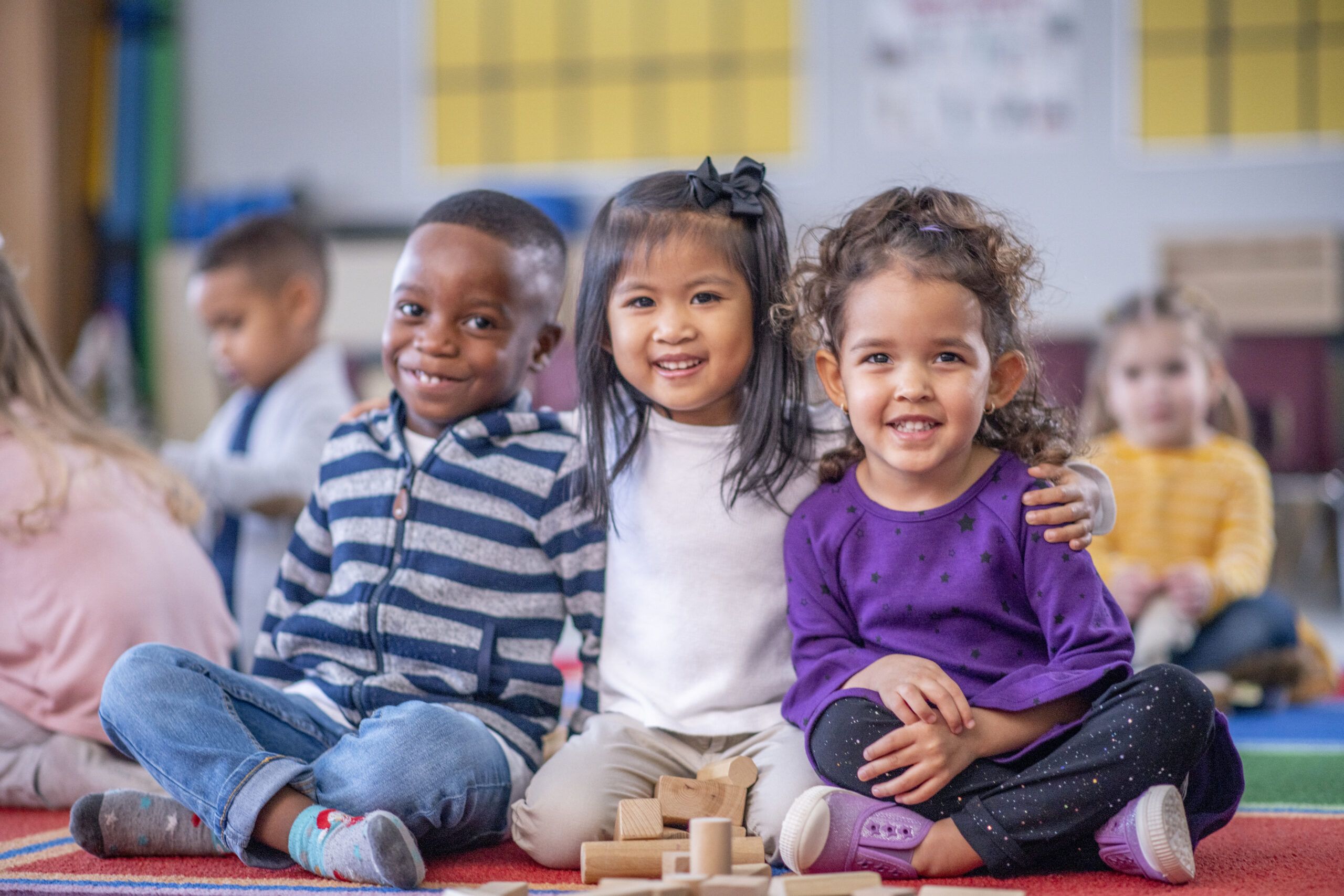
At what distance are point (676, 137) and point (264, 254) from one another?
3476 millimetres

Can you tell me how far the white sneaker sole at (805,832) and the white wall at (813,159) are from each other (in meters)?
3.52

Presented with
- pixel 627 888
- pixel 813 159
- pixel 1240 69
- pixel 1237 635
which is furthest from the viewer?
pixel 813 159

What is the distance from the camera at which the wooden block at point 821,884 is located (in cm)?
91

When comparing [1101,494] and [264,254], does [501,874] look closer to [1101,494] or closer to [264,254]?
[1101,494]

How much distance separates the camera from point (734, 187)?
Answer: 127 centimetres

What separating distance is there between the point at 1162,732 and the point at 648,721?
1.61ft

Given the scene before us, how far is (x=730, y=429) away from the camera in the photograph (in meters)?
1.29

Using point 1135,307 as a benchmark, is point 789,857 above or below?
below

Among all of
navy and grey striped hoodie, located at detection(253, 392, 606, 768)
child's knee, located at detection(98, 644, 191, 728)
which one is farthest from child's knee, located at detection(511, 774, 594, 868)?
child's knee, located at detection(98, 644, 191, 728)

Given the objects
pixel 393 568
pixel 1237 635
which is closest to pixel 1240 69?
pixel 1237 635

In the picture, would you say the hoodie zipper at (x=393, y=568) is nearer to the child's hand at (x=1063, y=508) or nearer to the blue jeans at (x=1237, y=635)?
the child's hand at (x=1063, y=508)

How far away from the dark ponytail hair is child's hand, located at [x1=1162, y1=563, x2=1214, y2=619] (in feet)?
3.35

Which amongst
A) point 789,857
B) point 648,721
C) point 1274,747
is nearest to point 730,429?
point 648,721

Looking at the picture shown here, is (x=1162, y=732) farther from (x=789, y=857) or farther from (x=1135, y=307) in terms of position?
(x=1135, y=307)
